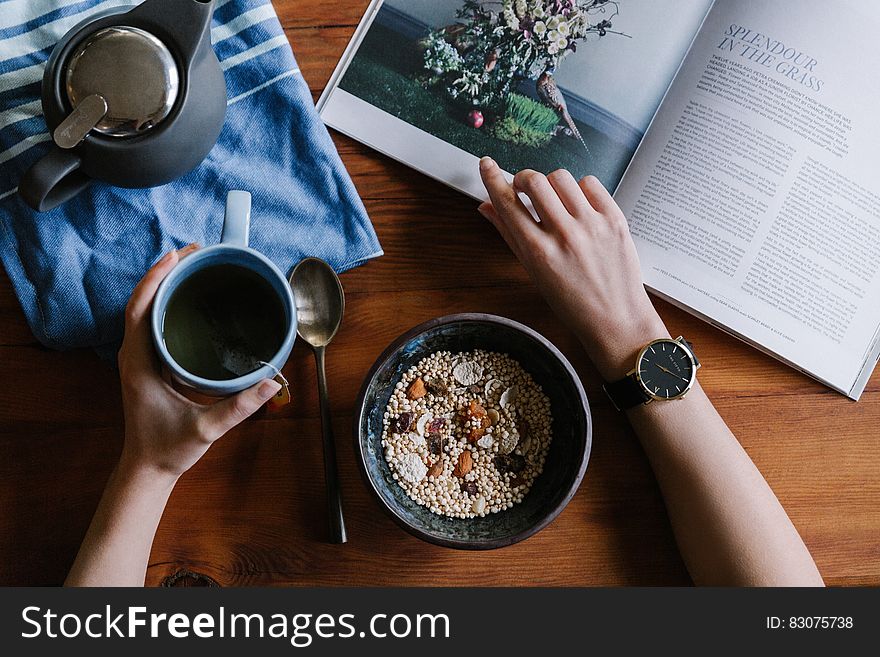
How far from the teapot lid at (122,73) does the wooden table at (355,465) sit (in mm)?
210

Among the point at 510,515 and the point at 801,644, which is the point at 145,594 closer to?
the point at 510,515

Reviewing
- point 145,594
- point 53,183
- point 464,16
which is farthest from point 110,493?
point 464,16

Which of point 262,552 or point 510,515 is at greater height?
point 510,515

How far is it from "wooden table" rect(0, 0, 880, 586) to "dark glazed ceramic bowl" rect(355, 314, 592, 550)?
5 cm

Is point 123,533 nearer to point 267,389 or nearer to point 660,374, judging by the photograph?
point 267,389

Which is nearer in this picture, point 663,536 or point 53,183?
point 53,183

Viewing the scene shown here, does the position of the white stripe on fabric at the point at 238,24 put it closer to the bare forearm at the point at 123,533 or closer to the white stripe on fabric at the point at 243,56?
the white stripe on fabric at the point at 243,56

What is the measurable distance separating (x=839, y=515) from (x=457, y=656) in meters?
0.43

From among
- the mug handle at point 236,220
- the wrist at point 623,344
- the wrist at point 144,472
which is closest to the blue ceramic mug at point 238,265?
the mug handle at point 236,220

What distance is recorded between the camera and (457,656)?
715 millimetres

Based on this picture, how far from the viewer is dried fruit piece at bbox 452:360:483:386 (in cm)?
76

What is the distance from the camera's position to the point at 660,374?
0.75m

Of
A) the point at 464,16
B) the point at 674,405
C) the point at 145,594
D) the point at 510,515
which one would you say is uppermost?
the point at 464,16

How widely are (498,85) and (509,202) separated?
14 cm
